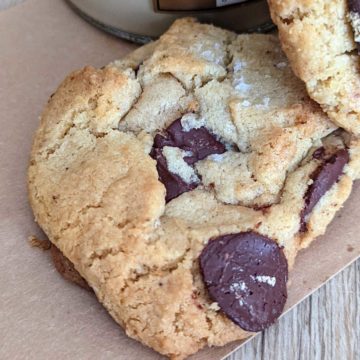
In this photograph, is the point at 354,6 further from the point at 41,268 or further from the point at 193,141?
the point at 41,268

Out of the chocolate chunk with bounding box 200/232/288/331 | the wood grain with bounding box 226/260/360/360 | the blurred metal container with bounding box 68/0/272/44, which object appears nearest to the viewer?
the chocolate chunk with bounding box 200/232/288/331

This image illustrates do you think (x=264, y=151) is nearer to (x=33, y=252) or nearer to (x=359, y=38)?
(x=359, y=38)

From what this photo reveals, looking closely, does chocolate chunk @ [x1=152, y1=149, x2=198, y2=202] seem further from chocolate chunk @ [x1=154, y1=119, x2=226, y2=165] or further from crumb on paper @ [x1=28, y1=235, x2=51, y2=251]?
crumb on paper @ [x1=28, y1=235, x2=51, y2=251]

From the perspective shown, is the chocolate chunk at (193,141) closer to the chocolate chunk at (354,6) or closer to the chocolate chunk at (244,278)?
the chocolate chunk at (244,278)

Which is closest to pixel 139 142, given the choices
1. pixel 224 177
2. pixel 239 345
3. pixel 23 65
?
pixel 224 177

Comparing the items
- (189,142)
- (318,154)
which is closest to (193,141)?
(189,142)

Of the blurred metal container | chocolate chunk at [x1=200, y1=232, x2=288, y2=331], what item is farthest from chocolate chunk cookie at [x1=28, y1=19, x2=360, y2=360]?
the blurred metal container

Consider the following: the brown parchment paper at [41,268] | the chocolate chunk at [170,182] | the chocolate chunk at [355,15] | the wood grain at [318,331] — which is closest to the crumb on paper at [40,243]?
the brown parchment paper at [41,268]
